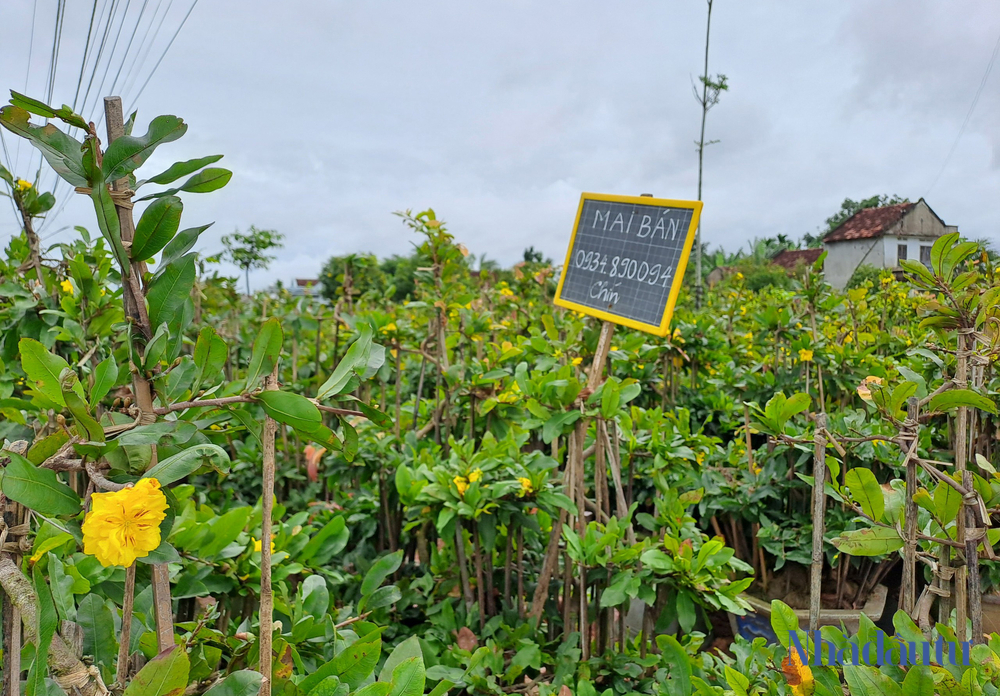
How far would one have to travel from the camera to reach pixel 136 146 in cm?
52

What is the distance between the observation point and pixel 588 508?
170 centimetres

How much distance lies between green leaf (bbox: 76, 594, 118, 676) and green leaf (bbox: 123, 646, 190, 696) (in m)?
0.22

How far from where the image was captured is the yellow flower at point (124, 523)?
1.54 ft

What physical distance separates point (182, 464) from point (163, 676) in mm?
176

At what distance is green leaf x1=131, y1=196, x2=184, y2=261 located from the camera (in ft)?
1.82

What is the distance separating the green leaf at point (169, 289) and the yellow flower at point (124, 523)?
17 centimetres

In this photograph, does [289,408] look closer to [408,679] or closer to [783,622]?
[408,679]

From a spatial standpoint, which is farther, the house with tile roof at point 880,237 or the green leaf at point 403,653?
the house with tile roof at point 880,237

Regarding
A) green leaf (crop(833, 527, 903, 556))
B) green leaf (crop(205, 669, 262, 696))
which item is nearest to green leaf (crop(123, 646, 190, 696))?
green leaf (crop(205, 669, 262, 696))

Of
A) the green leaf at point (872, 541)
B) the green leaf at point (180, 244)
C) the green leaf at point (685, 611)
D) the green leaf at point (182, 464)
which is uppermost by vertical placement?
the green leaf at point (180, 244)

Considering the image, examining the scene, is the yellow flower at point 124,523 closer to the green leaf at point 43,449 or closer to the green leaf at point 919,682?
the green leaf at point 43,449

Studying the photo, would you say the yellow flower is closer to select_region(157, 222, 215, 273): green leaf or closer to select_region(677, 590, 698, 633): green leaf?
select_region(157, 222, 215, 273): green leaf

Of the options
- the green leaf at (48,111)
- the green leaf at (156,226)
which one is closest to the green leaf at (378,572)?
the green leaf at (156,226)

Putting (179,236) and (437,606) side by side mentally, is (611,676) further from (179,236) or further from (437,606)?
(179,236)
